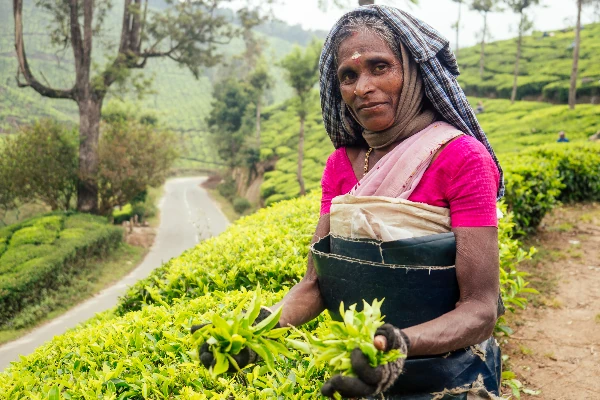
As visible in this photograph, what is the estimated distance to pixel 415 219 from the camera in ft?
4.59

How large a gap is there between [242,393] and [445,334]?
3.35 feet

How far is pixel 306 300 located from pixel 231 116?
32.9 meters

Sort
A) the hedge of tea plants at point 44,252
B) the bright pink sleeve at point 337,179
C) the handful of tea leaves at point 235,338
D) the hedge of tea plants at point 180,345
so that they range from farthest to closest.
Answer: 1. the hedge of tea plants at point 44,252
2. the hedge of tea plants at point 180,345
3. the bright pink sleeve at point 337,179
4. the handful of tea leaves at point 235,338

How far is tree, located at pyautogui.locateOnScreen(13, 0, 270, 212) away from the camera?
1712cm

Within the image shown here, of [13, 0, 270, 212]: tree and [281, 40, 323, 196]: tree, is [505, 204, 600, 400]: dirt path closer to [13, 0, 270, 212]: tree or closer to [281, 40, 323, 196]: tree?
[13, 0, 270, 212]: tree

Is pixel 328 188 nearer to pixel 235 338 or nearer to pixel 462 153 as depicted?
pixel 462 153

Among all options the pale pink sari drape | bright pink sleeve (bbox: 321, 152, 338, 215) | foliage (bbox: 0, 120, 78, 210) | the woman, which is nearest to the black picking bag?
the woman

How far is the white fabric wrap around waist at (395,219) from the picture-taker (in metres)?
1.39

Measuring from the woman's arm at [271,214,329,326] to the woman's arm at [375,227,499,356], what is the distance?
0.49 m

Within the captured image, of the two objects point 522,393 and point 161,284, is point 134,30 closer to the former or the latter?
point 161,284

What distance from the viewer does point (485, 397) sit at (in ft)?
4.68

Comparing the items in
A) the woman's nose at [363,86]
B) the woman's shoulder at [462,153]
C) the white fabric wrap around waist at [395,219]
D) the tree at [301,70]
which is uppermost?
the tree at [301,70]

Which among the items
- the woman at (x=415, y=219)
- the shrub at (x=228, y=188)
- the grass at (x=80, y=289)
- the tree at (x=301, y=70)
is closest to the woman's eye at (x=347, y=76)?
the woman at (x=415, y=219)

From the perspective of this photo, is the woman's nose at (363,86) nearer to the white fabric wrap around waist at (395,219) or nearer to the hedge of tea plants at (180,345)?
the white fabric wrap around waist at (395,219)
